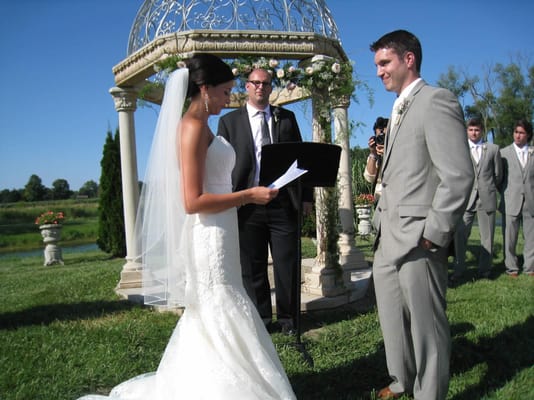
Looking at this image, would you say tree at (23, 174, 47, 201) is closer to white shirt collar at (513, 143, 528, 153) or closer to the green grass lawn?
the green grass lawn

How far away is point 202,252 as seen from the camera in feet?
9.37

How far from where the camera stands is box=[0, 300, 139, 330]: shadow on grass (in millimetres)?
5637

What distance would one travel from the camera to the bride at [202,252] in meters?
2.69

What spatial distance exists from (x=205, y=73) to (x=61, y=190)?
51955mm

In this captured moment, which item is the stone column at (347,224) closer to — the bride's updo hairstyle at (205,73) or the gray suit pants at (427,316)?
the gray suit pants at (427,316)

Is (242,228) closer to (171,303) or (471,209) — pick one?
(171,303)

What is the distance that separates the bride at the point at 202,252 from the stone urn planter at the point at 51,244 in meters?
10.9

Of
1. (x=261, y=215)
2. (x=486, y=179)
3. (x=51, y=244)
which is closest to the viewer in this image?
(x=261, y=215)

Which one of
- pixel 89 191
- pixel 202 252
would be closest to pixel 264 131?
pixel 202 252

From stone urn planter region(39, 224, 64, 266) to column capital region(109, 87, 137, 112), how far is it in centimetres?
685

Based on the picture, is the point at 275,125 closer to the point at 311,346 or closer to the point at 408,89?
the point at 408,89

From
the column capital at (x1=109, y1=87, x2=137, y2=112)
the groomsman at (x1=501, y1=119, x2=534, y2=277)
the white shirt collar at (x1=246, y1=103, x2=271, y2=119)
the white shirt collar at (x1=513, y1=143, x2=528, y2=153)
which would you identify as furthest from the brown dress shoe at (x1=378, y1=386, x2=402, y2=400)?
the column capital at (x1=109, y1=87, x2=137, y2=112)

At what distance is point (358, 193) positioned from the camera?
15359 millimetres

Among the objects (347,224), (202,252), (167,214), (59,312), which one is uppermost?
(167,214)
